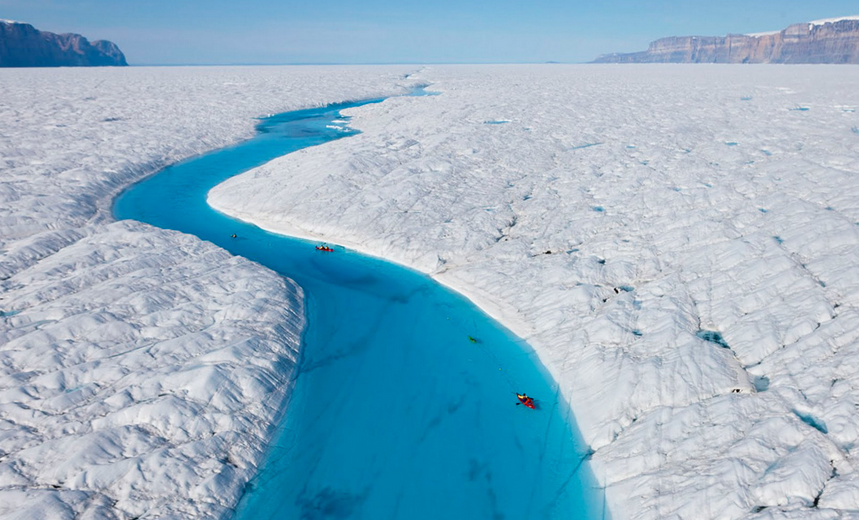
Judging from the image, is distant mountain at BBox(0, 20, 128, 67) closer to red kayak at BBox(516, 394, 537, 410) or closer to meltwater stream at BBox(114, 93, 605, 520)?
meltwater stream at BBox(114, 93, 605, 520)

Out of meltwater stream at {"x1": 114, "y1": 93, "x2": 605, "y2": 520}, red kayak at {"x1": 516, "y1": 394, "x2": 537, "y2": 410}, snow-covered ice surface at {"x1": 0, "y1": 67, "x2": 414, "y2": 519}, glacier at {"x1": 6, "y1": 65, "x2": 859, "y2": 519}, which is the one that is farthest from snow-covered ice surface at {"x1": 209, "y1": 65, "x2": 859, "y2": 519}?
snow-covered ice surface at {"x1": 0, "y1": 67, "x2": 414, "y2": 519}

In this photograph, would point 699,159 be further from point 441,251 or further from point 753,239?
point 441,251

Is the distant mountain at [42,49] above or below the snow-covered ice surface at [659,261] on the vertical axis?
above

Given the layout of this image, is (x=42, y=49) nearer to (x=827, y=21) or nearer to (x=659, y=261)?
(x=659, y=261)

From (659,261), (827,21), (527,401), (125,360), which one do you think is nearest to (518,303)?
(527,401)

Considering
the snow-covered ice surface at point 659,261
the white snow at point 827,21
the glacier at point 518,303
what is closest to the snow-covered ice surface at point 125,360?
the glacier at point 518,303

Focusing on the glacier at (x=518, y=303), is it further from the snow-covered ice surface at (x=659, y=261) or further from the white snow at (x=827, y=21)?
the white snow at (x=827, y=21)

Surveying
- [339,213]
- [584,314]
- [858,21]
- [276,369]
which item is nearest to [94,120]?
[339,213]

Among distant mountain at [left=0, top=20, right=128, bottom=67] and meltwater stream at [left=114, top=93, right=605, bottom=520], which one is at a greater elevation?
distant mountain at [left=0, top=20, right=128, bottom=67]
